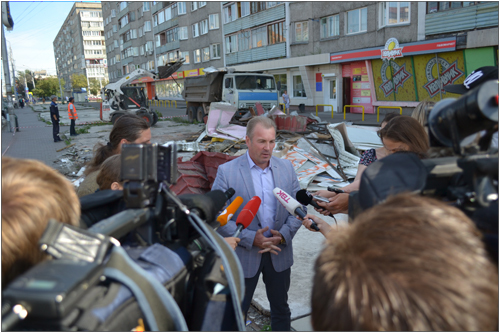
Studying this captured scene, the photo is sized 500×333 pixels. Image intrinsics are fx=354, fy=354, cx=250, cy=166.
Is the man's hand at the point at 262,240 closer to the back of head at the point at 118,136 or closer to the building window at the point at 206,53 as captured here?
the back of head at the point at 118,136

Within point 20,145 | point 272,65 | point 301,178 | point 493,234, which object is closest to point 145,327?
point 493,234

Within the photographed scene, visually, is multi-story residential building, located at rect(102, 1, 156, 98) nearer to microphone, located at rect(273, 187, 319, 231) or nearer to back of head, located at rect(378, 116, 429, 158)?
microphone, located at rect(273, 187, 319, 231)

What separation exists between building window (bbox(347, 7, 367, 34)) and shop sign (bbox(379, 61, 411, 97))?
113 inches

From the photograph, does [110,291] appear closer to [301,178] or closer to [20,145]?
[301,178]

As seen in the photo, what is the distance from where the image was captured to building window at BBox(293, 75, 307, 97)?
26.3m

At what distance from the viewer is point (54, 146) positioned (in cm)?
1312

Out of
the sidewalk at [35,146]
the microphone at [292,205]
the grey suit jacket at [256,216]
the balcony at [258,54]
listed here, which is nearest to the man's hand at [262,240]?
the grey suit jacket at [256,216]

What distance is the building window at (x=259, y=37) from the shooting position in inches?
1108

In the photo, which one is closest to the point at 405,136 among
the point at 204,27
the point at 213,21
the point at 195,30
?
the point at 213,21

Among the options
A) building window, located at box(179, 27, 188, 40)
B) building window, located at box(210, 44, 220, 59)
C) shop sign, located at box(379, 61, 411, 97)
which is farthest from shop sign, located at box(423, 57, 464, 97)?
building window, located at box(179, 27, 188, 40)

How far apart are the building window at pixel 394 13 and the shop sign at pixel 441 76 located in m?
2.69

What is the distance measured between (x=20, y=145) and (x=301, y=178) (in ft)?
40.1

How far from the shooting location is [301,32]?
2484 cm

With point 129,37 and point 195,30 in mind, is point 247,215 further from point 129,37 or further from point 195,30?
point 129,37
